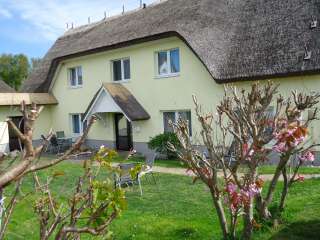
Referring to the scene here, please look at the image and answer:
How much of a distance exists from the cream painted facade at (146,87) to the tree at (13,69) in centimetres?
4383

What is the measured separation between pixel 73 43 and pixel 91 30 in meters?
1.64

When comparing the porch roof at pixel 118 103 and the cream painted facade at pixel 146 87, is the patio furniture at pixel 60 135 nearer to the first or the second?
the cream painted facade at pixel 146 87

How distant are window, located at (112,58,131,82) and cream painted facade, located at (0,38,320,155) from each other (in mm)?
255

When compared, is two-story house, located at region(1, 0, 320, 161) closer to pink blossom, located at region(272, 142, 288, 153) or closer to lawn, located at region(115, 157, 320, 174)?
lawn, located at region(115, 157, 320, 174)

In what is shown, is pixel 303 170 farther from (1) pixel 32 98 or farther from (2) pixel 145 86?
(1) pixel 32 98

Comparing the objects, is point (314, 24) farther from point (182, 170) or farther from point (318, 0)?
point (182, 170)

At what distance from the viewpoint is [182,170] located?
47.4 ft

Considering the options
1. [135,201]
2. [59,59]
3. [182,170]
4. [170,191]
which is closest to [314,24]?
[182,170]

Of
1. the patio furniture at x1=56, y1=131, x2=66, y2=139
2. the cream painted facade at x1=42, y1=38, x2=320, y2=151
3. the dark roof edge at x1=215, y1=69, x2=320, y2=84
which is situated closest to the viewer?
the dark roof edge at x1=215, y1=69, x2=320, y2=84

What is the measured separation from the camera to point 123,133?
70.5 ft

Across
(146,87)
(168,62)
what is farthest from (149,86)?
(168,62)

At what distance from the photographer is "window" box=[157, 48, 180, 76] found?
18281mm

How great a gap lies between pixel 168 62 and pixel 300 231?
12.8 m

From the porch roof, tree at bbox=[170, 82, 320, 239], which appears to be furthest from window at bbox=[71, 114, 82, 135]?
tree at bbox=[170, 82, 320, 239]
